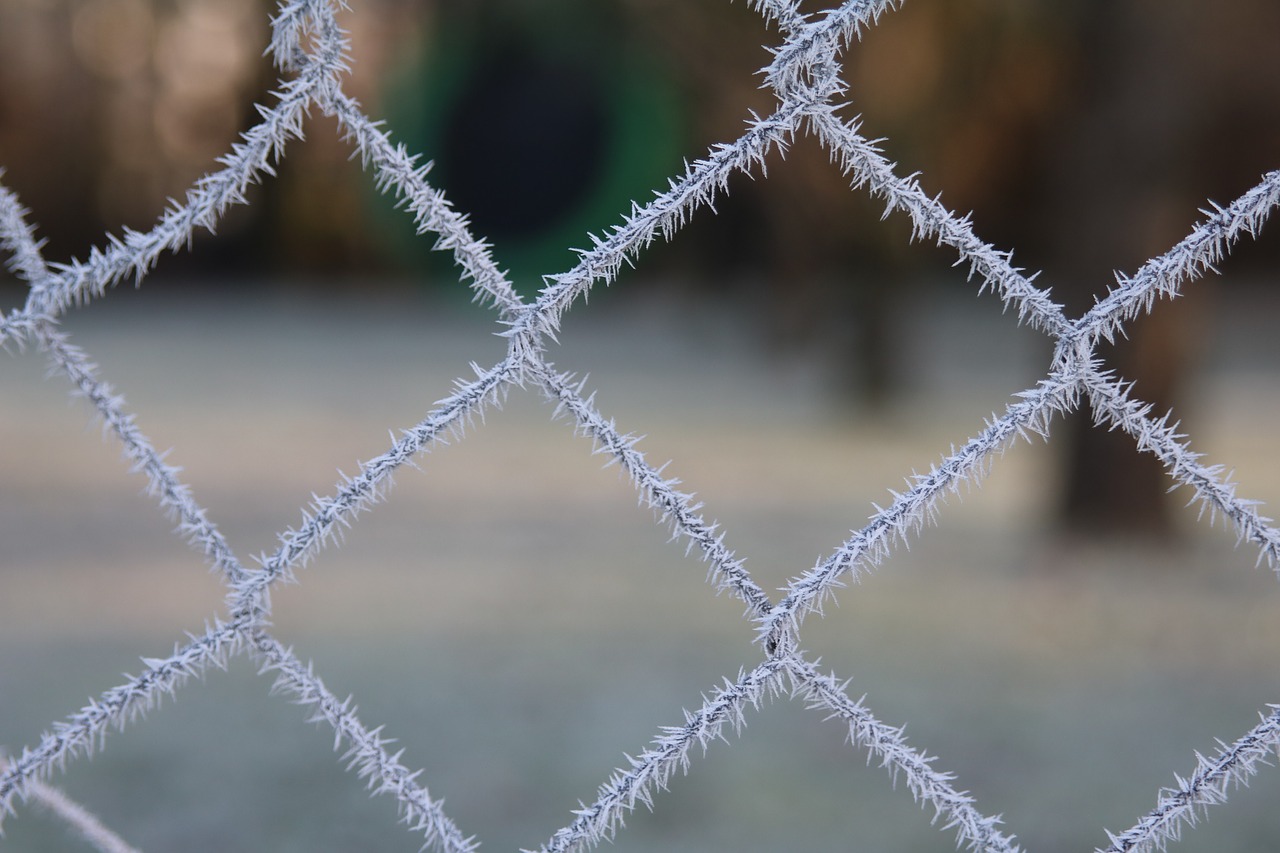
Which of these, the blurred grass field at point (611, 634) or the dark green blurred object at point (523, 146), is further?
the dark green blurred object at point (523, 146)

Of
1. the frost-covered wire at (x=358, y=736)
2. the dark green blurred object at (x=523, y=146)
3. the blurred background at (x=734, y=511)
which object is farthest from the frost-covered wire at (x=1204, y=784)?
the dark green blurred object at (x=523, y=146)

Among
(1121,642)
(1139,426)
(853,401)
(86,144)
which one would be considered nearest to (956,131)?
(853,401)

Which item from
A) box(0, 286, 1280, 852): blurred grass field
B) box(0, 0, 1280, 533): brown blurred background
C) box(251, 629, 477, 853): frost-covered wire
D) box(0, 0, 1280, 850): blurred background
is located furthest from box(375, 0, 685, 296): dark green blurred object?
box(251, 629, 477, 853): frost-covered wire

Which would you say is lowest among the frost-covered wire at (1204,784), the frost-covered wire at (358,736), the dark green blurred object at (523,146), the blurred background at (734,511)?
the frost-covered wire at (358,736)

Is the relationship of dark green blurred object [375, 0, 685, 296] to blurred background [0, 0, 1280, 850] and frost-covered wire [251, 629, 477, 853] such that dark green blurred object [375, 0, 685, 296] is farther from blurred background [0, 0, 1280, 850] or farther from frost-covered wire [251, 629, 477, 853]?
frost-covered wire [251, 629, 477, 853]

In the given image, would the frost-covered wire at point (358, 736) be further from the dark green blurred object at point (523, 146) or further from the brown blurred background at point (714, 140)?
the dark green blurred object at point (523, 146)

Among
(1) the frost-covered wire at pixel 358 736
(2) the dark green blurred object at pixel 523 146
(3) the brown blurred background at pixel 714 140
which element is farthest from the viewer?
(2) the dark green blurred object at pixel 523 146
